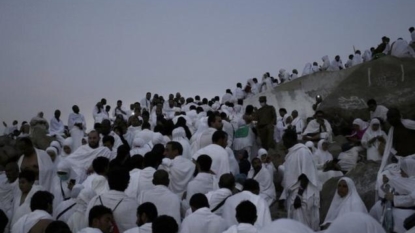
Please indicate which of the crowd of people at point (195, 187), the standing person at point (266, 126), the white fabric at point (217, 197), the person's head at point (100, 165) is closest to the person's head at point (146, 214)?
the crowd of people at point (195, 187)

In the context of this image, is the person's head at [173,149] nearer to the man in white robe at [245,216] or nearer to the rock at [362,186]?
the rock at [362,186]

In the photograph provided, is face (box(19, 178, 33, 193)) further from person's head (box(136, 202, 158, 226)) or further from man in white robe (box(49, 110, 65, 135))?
man in white robe (box(49, 110, 65, 135))

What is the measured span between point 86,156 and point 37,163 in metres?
1.03

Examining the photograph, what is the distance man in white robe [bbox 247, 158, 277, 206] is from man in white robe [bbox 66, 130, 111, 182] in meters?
2.95

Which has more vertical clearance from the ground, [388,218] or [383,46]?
[383,46]

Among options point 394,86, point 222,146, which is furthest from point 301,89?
point 222,146

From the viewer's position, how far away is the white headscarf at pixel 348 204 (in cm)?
832

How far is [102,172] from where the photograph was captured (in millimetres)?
8164

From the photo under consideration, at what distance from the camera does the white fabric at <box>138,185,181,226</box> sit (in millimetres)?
7383

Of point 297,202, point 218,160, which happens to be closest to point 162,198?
point 218,160

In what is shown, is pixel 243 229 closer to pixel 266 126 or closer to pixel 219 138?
pixel 219 138

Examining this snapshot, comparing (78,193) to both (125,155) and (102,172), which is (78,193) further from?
(125,155)

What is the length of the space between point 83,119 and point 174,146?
11338mm

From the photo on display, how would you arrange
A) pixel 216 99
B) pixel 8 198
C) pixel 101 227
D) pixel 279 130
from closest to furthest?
pixel 101 227
pixel 8 198
pixel 279 130
pixel 216 99
